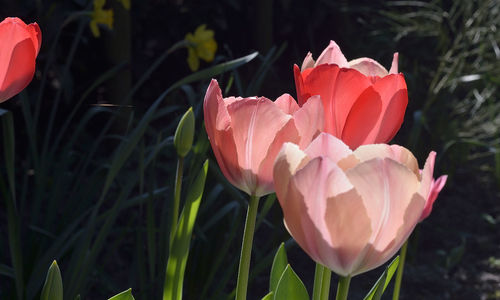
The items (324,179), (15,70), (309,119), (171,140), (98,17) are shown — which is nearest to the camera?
(324,179)

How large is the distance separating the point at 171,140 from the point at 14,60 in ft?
2.03

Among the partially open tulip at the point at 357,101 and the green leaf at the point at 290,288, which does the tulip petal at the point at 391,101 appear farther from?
the green leaf at the point at 290,288

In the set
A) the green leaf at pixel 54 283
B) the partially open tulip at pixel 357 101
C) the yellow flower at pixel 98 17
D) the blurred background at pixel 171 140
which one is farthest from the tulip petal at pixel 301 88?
the yellow flower at pixel 98 17

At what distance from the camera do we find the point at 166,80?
2928 mm

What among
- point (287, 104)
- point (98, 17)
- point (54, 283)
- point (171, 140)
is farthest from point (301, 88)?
point (98, 17)

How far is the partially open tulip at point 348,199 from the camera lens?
498 mm

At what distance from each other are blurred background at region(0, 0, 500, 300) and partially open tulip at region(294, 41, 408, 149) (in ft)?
1.55

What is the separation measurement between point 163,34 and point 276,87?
483 mm

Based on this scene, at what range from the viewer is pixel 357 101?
649 millimetres

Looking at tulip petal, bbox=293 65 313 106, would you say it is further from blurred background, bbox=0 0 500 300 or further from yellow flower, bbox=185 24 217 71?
yellow flower, bbox=185 24 217 71

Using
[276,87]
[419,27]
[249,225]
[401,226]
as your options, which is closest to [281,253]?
[249,225]

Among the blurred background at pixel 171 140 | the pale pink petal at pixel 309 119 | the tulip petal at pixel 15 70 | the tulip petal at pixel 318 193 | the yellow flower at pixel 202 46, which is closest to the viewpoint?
the tulip petal at pixel 318 193

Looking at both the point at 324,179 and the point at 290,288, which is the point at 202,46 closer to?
the point at 290,288

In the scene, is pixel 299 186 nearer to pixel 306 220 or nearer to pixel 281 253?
pixel 306 220
